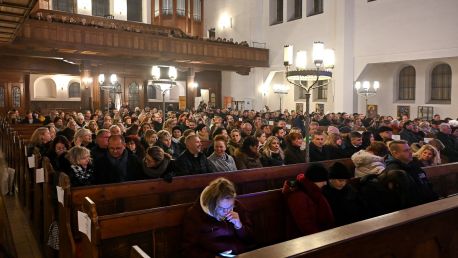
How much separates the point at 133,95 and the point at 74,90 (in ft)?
10.7

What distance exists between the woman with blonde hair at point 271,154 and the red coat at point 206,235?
9.32 feet

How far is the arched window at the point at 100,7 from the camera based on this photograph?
22.5m

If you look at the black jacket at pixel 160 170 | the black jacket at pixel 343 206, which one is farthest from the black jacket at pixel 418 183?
the black jacket at pixel 160 170

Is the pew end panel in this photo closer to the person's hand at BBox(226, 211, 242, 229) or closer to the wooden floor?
the wooden floor

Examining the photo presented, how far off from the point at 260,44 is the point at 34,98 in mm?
12300

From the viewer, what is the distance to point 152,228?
8.99 feet

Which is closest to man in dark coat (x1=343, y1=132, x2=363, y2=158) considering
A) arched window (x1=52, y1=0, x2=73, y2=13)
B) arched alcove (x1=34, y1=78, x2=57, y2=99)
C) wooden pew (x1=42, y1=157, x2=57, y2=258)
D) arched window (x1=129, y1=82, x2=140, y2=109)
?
wooden pew (x1=42, y1=157, x2=57, y2=258)

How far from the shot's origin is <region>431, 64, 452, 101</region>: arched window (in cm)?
1512

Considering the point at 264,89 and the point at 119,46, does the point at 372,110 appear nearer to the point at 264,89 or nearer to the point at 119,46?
the point at 264,89

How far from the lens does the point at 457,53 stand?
43.1 feet

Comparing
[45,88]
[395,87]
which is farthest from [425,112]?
[45,88]

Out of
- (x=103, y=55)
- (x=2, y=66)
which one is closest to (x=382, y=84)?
(x=103, y=55)

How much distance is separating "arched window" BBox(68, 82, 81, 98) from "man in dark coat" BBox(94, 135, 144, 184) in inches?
724

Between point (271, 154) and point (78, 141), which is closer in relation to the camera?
point (271, 154)
